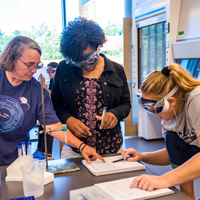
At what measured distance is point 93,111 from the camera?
67.2 inches

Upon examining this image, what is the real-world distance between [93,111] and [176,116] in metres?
0.53

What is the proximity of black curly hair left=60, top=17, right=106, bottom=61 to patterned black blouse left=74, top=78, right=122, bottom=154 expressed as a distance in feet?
0.66

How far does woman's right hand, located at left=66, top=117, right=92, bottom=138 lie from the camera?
5.31ft

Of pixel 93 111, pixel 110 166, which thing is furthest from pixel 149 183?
pixel 93 111

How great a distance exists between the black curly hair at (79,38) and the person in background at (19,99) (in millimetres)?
186

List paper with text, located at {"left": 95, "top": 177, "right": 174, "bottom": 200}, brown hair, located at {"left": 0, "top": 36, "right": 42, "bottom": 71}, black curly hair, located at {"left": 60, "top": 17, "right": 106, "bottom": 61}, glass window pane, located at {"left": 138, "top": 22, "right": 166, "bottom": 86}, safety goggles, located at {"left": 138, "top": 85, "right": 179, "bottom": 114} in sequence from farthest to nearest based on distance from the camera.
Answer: glass window pane, located at {"left": 138, "top": 22, "right": 166, "bottom": 86}, black curly hair, located at {"left": 60, "top": 17, "right": 106, "bottom": 61}, brown hair, located at {"left": 0, "top": 36, "right": 42, "bottom": 71}, safety goggles, located at {"left": 138, "top": 85, "right": 179, "bottom": 114}, paper with text, located at {"left": 95, "top": 177, "right": 174, "bottom": 200}

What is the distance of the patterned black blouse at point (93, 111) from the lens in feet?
5.57

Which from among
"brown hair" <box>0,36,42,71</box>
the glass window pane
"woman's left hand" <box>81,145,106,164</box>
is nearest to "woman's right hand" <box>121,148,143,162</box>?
"woman's left hand" <box>81,145,106,164</box>

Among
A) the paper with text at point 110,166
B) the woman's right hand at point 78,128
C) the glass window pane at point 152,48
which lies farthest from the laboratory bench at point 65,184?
the glass window pane at point 152,48

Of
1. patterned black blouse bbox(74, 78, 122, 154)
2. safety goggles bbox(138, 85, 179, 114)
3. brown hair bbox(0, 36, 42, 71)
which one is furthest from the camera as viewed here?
patterned black blouse bbox(74, 78, 122, 154)

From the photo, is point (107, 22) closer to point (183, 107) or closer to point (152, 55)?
point (152, 55)

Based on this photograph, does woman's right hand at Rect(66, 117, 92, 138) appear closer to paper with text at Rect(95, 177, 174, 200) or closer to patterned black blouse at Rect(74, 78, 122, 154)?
patterned black blouse at Rect(74, 78, 122, 154)

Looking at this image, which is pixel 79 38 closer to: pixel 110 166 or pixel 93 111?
pixel 93 111

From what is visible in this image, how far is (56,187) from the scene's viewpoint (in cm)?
119
